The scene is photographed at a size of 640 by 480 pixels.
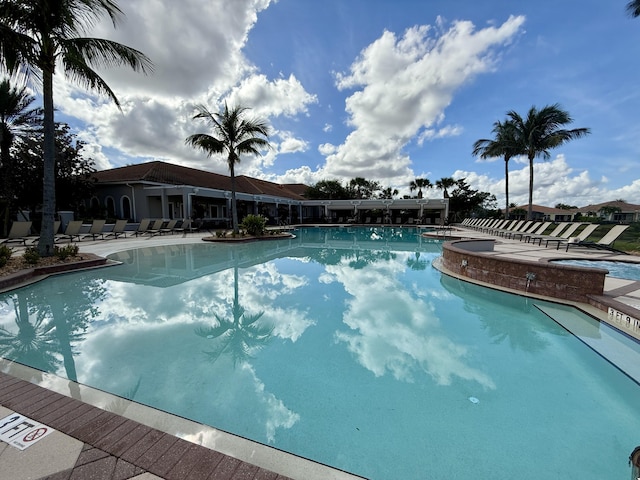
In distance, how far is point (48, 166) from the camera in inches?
293

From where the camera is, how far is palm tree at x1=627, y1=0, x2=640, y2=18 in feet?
34.9

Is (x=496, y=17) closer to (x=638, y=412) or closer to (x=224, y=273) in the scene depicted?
(x=638, y=412)

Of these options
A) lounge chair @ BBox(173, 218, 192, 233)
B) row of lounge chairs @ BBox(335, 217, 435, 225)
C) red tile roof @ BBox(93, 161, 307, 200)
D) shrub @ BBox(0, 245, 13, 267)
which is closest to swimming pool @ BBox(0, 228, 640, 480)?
shrub @ BBox(0, 245, 13, 267)

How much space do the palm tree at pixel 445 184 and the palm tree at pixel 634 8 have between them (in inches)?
1104

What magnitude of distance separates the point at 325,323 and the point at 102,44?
9651 millimetres

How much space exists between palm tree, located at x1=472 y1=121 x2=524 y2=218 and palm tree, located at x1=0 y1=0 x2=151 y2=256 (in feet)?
82.2

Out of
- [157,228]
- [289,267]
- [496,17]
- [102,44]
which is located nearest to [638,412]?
[289,267]

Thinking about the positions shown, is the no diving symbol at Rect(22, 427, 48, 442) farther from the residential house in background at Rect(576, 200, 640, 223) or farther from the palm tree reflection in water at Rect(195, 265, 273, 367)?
the residential house in background at Rect(576, 200, 640, 223)

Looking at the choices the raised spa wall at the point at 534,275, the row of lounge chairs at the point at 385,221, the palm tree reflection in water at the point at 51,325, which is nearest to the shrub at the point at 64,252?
the palm tree reflection in water at the point at 51,325

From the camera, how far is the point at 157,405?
247 centimetres

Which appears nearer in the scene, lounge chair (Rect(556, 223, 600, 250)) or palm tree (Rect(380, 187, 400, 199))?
lounge chair (Rect(556, 223, 600, 250))

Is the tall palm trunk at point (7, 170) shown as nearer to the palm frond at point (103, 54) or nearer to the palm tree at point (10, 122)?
the palm tree at point (10, 122)

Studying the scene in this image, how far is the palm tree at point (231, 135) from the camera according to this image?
46.3ft

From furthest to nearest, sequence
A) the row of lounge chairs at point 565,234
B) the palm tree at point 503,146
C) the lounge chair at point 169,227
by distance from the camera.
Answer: the palm tree at point 503,146, the lounge chair at point 169,227, the row of lounge chairs at point 565,234
